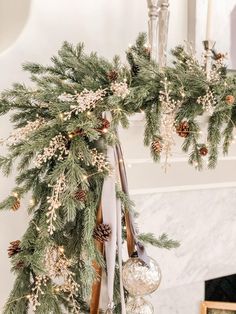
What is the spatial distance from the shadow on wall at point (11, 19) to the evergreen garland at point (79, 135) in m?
0.27

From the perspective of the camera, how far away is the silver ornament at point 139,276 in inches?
38.3

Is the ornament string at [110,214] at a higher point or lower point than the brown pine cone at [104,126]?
lower

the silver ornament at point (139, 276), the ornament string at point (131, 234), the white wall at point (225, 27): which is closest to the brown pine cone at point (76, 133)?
the ornament string at point (131, 234)

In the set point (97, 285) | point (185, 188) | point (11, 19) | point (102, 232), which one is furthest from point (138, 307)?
point (11, 19)

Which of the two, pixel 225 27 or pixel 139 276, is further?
pixel 225 27

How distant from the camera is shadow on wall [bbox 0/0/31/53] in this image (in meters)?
1.25

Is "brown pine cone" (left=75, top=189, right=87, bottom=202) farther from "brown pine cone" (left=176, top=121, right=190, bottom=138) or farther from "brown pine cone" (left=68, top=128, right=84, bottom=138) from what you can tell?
"brown pine cone" (left=176, top=121, right=190, bottom=138)

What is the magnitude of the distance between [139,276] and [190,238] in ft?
2.05

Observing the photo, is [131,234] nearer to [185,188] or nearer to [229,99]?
[229,99]

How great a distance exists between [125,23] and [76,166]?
2.13 ft

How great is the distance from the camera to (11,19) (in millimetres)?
1294

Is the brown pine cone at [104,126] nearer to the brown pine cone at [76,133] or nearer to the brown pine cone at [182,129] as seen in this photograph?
the brown pine cone at [76,133]

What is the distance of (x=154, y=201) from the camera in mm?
1454

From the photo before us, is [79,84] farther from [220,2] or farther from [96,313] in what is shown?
[220,2]
